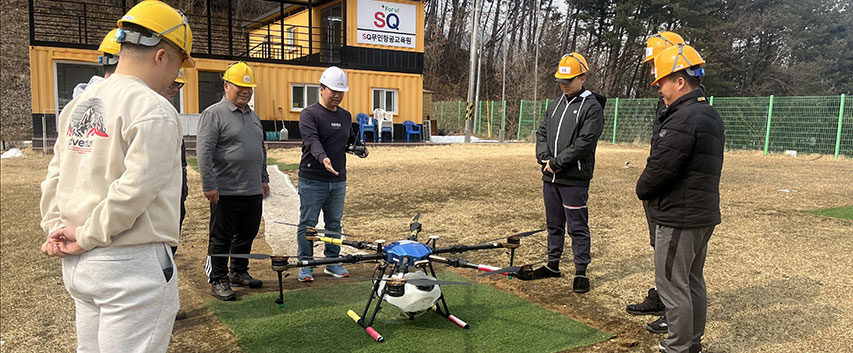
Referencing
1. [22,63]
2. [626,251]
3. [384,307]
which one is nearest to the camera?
[384,307]

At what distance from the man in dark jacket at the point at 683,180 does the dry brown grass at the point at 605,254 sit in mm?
559

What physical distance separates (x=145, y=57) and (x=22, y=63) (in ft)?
122

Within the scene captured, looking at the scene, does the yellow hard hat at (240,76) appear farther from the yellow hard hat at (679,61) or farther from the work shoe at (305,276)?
the yellow hard hat at (679,61)

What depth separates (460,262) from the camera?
3387 mm

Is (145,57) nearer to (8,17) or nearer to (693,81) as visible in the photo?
(693,81)

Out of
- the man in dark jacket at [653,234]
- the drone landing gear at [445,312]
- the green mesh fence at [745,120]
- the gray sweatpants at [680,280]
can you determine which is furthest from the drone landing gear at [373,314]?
the green mesh fence at [745,120]

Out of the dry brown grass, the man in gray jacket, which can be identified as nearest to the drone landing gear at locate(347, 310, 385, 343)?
the dry brown grass

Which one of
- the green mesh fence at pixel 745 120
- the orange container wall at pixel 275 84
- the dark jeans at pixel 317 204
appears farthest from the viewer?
the green mesh fence at pixel 745 120

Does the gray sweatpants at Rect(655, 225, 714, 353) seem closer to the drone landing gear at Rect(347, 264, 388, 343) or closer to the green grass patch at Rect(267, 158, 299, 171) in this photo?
the drone landing gear at Rect(347, 264, 388, 343)

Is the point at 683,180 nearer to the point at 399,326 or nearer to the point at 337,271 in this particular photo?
→ the point at 399,326

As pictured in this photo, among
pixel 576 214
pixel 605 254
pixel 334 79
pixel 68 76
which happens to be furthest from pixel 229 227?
pixel 68 76

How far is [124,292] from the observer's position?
199 centimetres

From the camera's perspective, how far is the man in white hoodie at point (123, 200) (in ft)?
6.44

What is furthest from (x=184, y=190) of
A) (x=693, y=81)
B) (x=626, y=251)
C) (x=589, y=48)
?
(x=589, y=48)
